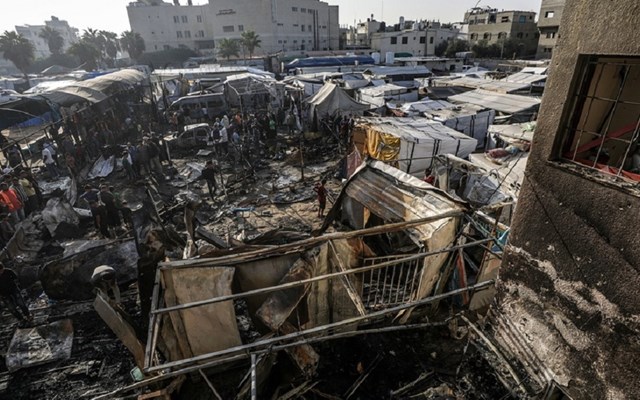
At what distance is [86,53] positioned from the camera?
61.0m

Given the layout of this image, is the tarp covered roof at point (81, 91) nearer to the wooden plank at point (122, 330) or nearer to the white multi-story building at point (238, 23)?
the wooden plank at point (122, 330)

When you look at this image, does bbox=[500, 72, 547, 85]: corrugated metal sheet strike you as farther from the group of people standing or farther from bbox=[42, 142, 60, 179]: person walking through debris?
bbox=[42, 142, 60, 179]: person walking through debris

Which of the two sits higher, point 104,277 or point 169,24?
point 169,24

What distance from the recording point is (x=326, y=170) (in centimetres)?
1658

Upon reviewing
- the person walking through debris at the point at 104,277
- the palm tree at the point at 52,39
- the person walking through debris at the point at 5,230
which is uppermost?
the palm tree at the point at 52,39

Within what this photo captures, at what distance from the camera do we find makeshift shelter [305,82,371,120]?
20.4m

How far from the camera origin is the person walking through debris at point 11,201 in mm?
10703

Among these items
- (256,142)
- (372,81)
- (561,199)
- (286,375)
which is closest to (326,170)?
(256,142)

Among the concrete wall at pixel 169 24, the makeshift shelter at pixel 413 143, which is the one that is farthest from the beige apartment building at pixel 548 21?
the concrete wall at pixel 169 24

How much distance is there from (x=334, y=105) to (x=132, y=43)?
66809mm

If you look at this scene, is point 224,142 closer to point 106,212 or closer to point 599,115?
point 106,212

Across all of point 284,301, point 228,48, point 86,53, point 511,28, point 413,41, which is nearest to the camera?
point 284,301

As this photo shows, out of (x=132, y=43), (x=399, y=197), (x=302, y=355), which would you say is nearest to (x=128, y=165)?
(x=399, y=197)

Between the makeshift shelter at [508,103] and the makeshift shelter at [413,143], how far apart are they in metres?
5.77
